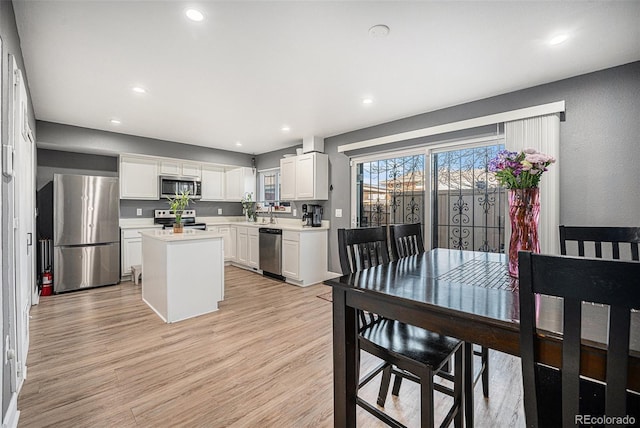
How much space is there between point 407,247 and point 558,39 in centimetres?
181

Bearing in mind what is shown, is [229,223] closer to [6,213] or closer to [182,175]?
[182,175]

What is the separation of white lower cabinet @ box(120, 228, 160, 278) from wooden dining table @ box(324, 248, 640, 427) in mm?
4450

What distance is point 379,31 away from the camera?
196 cm

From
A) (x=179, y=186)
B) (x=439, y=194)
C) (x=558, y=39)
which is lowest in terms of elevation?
(x=439, y=194)

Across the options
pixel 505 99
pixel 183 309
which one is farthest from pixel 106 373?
pixel 505 99

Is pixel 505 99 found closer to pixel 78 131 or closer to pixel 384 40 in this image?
pixel 384 40

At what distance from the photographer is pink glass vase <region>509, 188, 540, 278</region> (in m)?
1.37

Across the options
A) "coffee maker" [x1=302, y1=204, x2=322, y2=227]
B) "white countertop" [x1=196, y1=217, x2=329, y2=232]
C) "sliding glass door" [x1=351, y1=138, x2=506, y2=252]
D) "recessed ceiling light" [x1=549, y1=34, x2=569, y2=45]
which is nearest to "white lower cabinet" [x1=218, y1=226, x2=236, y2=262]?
"white countertop" [x1=196, y1=217, x2=329, y2=232]

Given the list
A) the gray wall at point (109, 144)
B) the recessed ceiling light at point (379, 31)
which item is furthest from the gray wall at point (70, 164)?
the recessed ceiling light at point (379, 31)

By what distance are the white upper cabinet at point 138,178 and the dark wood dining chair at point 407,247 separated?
4.52 metres

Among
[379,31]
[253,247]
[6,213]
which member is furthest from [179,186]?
[379,31]

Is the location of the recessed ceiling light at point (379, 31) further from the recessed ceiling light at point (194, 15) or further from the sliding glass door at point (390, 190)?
the sliding glass door at point (390, 190)

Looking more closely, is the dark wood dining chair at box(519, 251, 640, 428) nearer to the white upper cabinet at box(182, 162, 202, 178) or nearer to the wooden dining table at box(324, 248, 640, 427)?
the wooden dining table at box(324, 248, 640, 427)

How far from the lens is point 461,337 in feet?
3.27
